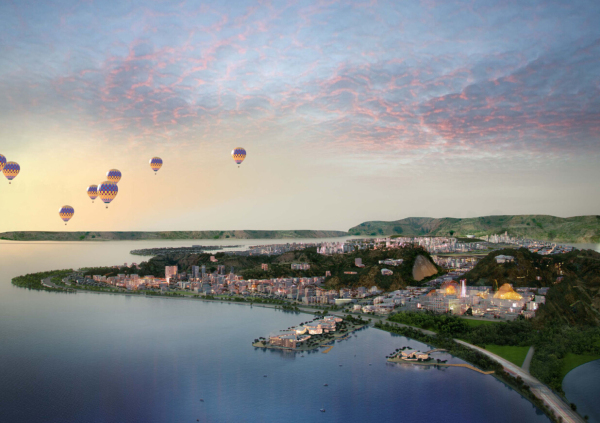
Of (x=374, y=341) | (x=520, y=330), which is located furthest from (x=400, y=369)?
(x=520, y=330)

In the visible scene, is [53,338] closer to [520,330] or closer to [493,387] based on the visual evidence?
[493,387]

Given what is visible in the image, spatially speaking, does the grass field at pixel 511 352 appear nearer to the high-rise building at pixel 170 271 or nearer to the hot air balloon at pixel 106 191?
the hot air balloon at pixel 106 191

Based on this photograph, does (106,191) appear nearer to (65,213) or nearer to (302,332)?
(65,213)

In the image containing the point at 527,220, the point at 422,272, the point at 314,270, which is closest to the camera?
the point at 422,272

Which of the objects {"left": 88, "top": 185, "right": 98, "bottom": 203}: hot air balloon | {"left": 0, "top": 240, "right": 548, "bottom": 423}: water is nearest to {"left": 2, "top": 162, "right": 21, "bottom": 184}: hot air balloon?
{"left": 88, "top": 185, "right": 98, "bottom": 203}: hot air balloon

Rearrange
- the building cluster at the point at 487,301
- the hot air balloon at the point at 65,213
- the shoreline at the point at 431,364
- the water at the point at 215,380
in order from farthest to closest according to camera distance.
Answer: the hot air balloon at the point at 65,213, the building cluster at the point at 487,301, the shoreline at the point at 431,364, the water at the point at 215,380

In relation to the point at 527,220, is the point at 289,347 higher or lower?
lower

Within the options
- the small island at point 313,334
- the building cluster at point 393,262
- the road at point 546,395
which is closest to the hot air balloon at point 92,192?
the small island at point 313,334

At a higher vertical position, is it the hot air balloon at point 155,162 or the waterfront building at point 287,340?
the hot air balloon at point 155,162
